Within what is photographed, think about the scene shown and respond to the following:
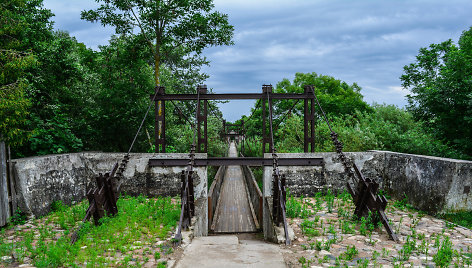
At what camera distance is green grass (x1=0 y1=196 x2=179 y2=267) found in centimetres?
370

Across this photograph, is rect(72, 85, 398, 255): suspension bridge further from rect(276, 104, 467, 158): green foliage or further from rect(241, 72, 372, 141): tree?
rect(241, 72, 372, 141): tree

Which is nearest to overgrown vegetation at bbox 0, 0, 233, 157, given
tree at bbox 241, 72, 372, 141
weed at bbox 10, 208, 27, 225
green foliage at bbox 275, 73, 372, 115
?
weed at bbox 10, 208, 27, 225

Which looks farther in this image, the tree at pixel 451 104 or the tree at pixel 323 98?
the tree at pixel 323 98

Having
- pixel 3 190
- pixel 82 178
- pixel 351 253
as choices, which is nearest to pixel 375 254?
pixel 351 253

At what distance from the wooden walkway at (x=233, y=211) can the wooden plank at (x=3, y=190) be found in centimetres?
489

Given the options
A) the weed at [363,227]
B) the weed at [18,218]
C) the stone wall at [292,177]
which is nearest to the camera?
the weed at [363,227]

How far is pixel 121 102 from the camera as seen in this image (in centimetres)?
1038

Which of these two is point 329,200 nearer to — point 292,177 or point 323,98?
point 292,177

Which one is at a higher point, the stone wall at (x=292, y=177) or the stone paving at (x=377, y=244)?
the stone wall at (x=292, y=177)

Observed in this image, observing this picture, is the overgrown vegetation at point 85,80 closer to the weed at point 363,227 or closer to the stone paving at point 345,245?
the stone paving at point 345,245

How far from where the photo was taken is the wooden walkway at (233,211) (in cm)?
916

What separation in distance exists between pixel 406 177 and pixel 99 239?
6075 mm

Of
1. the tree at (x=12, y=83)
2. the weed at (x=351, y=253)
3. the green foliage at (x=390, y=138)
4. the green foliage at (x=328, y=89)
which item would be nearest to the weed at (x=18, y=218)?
the tree at (x=12, y=83)

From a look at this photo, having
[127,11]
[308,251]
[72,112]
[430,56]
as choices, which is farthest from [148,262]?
[430,56]
